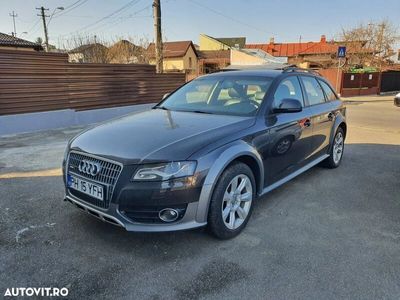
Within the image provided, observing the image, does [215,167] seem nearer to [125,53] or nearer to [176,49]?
[125,53]

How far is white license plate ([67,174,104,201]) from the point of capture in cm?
273

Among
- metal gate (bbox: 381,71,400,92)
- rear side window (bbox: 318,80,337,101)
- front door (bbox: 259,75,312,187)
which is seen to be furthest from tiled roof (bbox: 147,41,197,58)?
front door (bbox: 259,75,312,187)

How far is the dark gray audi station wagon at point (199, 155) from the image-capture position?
8.58 feet

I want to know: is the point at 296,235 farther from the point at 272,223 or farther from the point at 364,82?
the point at 364,82

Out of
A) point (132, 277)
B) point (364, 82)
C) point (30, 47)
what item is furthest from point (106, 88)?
point (364, 82)

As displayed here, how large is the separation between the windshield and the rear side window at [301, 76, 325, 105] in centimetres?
92

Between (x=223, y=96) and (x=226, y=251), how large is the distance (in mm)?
1880

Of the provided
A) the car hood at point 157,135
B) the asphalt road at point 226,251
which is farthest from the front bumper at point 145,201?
the asphalt road at point 226,251

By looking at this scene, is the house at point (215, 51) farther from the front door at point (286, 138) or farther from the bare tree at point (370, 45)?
the front door at point (286, 138)

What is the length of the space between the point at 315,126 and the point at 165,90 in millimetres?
8370

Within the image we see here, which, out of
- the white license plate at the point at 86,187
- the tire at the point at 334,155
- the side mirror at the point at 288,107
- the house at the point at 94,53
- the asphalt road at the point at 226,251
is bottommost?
the asphalt road at the point at 226,251

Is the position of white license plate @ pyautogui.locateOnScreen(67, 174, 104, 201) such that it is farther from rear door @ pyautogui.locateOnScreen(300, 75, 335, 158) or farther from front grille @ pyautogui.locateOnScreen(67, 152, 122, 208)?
rear door @ pyautogui.locateOnScreen(300, 75, 335, 158)

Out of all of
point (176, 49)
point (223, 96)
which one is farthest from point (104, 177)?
point (176, 49)

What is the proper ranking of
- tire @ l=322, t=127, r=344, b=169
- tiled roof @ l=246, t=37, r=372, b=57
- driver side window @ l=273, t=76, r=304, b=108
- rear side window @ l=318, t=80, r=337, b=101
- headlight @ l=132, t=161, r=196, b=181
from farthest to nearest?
tiled roof @ l=246, t=37, r=372, b=57 → tire @ l=322, t=127, r=344, b=169 → rear side window @ l=318, t=80, r=337, b=101 → driver side window @ l=273, t=76, r=304, b=108 → headlight @ l=132, t=161, r=196, b=181
